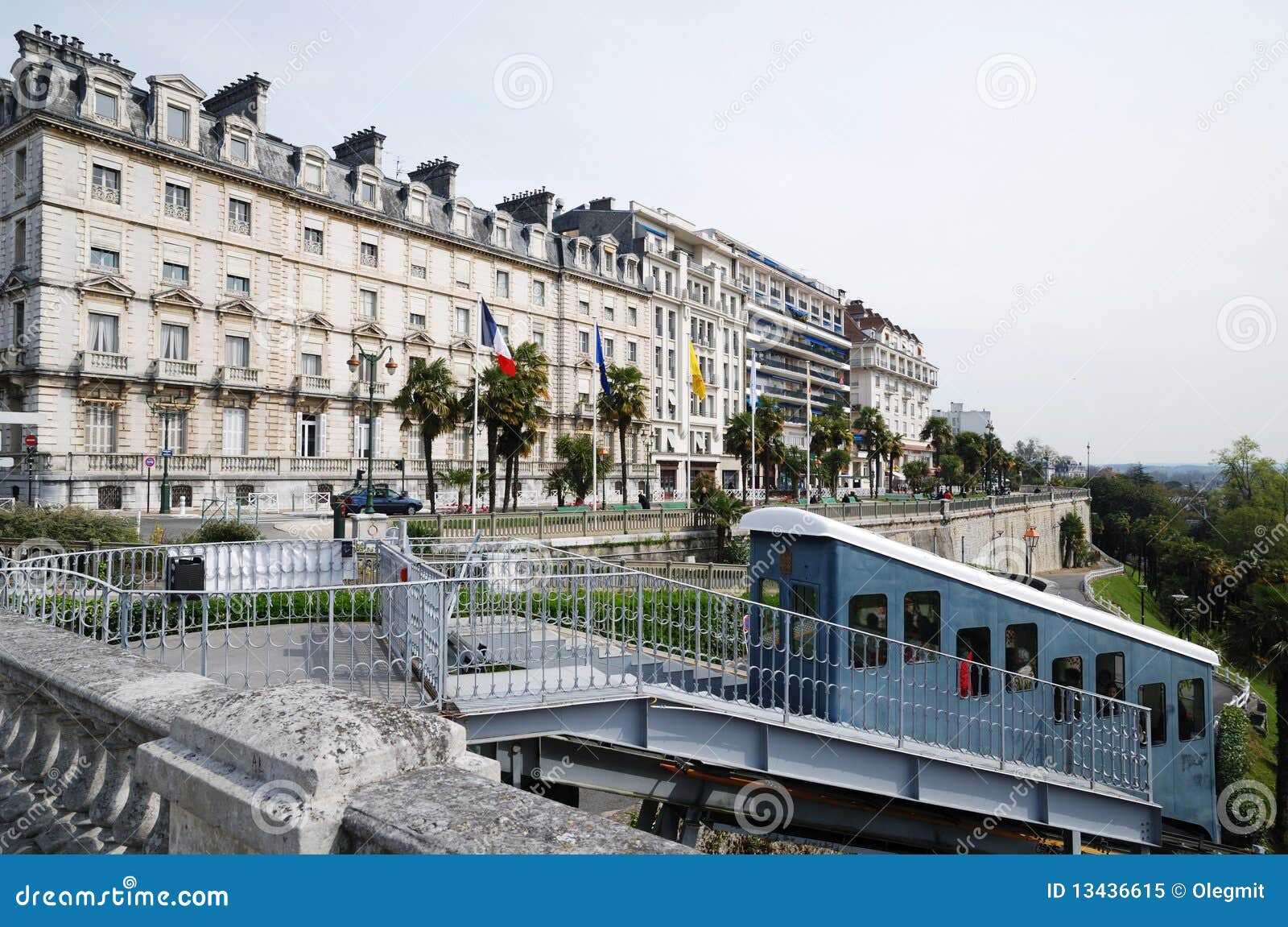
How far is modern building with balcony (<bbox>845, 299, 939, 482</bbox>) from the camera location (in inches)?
3976

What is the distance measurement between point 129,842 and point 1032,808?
9.65 m

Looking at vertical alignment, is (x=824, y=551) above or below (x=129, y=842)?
above

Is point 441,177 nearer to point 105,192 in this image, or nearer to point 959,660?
point 105,192

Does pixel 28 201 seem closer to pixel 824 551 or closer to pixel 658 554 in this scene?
pixel 658 554

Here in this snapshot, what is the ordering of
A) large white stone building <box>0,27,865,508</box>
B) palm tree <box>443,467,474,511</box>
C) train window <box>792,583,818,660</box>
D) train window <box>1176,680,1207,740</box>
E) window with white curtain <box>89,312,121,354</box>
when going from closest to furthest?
train window <box>792,583,818,660</box>, train window <box>1176,680,1207,740</box>, large white stone building <box>0,27,865,508</box>, window with white curtain <box>89,312,121,354</box>, palm tree <box>443,467,474,511</box>

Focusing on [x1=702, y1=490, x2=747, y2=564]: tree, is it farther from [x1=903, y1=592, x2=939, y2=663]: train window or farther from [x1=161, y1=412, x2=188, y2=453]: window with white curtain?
[x1=903, y1=592, x2=939, y2=663]: train window

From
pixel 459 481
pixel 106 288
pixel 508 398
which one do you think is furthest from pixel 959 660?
pixel 106 288

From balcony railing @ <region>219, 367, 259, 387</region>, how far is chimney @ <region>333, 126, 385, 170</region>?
540 inches

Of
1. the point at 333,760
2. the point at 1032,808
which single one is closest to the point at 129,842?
the point at 333,760

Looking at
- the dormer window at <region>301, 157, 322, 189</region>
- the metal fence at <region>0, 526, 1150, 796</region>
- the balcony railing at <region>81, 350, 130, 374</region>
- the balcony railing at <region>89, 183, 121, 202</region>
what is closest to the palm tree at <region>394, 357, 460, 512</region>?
the balcony railing at <region>81, 350, 130, 374</region>

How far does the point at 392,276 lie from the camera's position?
44.0 metres

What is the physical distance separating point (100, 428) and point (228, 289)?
824 cm

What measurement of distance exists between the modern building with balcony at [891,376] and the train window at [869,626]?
86429 millimetres

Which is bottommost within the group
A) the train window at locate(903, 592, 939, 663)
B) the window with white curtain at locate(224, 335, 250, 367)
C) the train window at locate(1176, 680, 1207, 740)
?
the train window at locate(1176, 680, 1207, 740)
